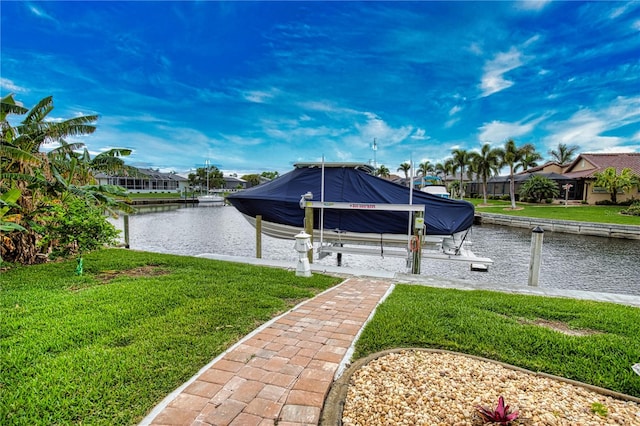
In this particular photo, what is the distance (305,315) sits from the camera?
14.7 ft

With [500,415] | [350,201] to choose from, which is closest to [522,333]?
[500,415]

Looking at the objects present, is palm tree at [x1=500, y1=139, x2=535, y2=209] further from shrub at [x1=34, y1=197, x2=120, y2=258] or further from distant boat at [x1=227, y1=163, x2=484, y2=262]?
shrub at [x1=34, y1=197, x2=120, y2=258]

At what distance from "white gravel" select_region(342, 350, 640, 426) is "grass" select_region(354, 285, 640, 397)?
1.01 feet

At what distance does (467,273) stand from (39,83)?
59.0ft

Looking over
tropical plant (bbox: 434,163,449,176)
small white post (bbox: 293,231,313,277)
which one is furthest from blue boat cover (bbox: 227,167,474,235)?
tropical plant (bbox: 434,163,449,176)

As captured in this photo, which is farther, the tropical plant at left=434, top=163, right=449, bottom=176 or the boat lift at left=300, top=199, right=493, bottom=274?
the tropical plant at left=434, top=163, right=449, bottom=176

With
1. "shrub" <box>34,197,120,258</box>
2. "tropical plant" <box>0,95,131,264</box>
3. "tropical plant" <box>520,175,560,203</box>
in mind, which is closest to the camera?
"shrub" <box>34,197,120,258</box>

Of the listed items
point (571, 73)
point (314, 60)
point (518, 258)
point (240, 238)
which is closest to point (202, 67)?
point (314, 60)

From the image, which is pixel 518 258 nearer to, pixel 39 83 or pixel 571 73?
pixel 571 73

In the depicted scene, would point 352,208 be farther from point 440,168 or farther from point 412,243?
point 440,168

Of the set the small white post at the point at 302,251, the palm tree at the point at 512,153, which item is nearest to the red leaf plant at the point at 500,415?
the small white post at the point at 302,251

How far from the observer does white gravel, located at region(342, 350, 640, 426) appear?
2277 millimetres

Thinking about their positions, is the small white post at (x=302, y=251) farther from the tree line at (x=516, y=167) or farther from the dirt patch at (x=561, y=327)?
the tree line at (x=516, y=167)

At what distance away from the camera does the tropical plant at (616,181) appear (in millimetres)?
32500
